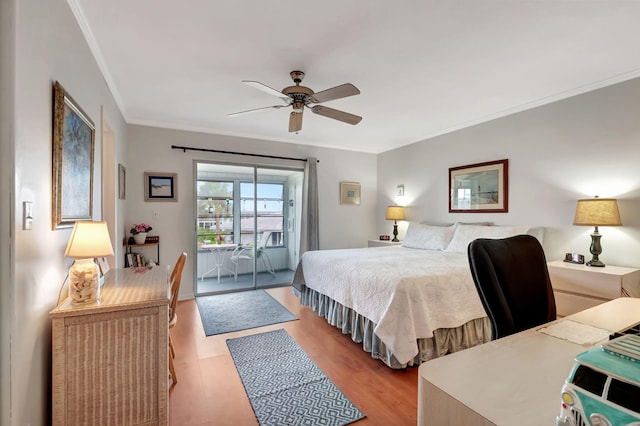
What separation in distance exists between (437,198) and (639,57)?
2.57 m

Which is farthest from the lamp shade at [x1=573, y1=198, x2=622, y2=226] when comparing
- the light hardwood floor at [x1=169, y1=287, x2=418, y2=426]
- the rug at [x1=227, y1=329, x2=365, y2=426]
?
the rug at [x1=227, y1=329, x2=365, y2=426]

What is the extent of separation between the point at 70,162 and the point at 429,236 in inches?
156

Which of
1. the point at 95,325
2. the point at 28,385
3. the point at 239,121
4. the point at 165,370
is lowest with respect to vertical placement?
the point at 165,370

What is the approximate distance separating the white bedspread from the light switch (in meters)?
2.13

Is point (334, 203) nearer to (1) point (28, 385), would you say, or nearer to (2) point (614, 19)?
(2) point (614, 19)

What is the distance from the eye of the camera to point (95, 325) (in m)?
1.44

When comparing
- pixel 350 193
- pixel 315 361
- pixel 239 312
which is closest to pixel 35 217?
pixel 315 361

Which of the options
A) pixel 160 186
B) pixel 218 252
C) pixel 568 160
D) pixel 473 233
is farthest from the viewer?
pixel 218 252

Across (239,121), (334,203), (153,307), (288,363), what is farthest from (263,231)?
(153,307)

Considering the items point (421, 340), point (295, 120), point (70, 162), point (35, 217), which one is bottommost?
point (421, 340)

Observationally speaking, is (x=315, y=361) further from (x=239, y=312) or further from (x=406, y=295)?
(x=239, y=312)

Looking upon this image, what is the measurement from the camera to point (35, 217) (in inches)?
49.4

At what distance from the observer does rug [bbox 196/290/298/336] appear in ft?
10.8

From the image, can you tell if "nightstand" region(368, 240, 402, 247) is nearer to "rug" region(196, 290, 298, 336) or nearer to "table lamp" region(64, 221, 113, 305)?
"rug" region(196, 290, 298, 336)
